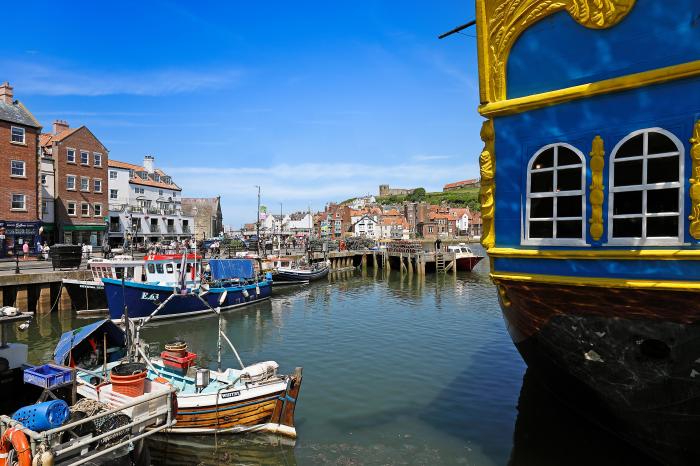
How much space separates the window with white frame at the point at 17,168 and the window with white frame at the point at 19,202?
1.71 metres

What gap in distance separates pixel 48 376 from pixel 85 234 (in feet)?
136

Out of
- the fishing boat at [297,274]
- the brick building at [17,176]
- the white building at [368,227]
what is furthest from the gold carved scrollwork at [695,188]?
the white building at [368,227]

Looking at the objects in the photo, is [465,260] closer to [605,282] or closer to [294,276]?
[294,276]

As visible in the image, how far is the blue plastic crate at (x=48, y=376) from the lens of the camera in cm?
973

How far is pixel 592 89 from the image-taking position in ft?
25.0

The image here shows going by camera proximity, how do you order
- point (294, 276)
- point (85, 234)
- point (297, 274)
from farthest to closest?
point (85, 234) < point (297, 274) < point (294, 276)

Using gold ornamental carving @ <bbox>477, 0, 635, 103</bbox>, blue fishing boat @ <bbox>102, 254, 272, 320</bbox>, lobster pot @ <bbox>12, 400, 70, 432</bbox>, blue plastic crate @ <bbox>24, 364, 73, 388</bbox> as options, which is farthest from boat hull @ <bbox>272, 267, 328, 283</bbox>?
gold ornamental carving @ <bbox>477, 0, 635, 103</bbox>

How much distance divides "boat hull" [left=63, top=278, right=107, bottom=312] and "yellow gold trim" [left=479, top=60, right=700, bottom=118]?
86.6 feet

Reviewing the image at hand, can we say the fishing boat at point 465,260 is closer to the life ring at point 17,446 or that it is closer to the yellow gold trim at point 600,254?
the yellow gold trim at point 600,254

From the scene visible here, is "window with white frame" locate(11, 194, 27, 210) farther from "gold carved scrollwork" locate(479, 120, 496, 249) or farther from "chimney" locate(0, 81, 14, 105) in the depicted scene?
"gold carved scrollwork" locate(479, 120, 496, 249)

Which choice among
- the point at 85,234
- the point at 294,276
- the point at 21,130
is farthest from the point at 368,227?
the point at 21,130

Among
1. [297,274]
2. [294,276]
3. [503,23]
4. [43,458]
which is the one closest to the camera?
[43,458]

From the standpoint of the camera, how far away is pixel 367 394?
14133 mm

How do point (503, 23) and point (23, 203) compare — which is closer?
point (503, 23)
